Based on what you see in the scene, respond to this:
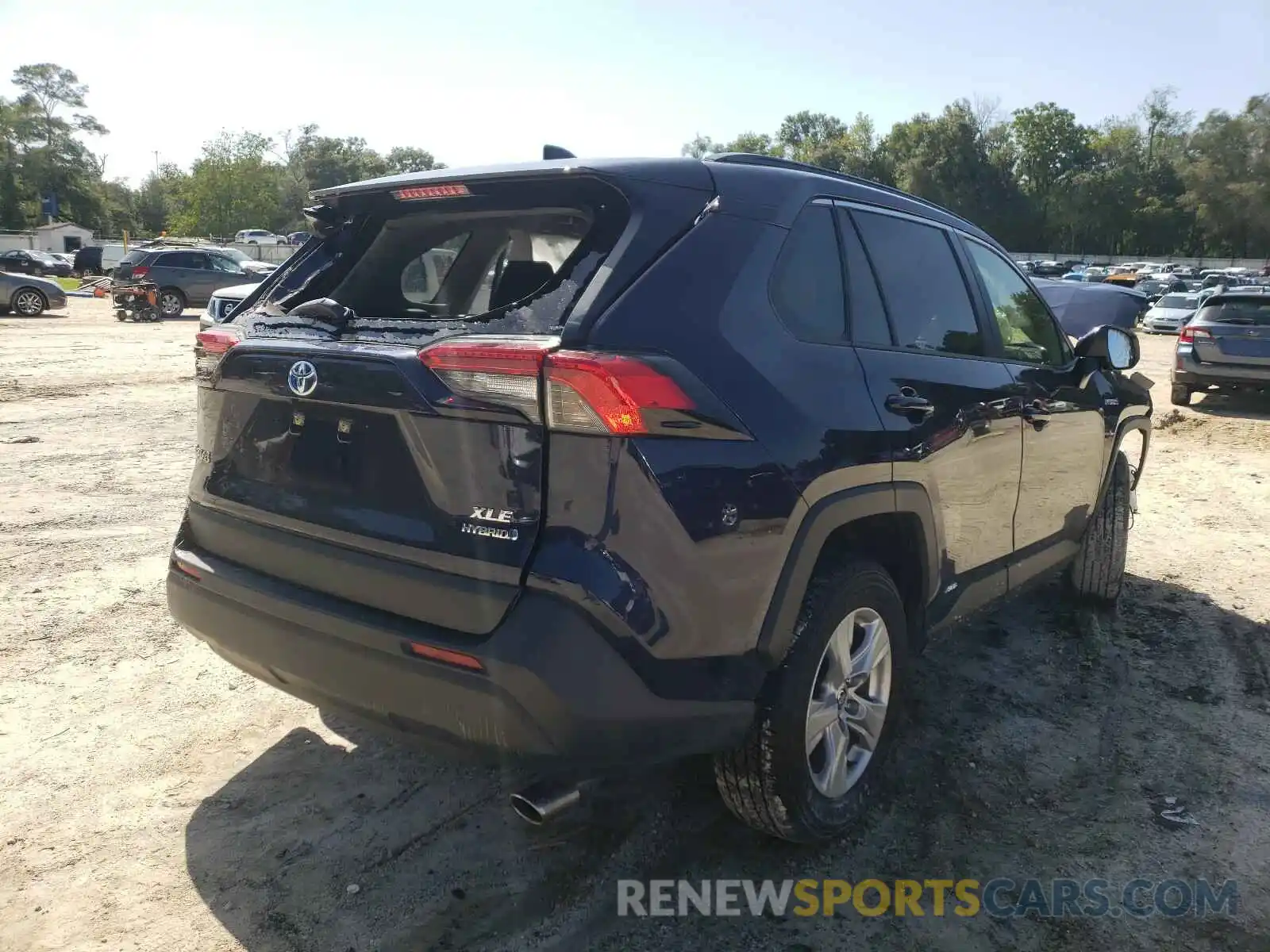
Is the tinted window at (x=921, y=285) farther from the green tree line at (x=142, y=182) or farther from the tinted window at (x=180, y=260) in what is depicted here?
the green tree line at (x=142, y=182)

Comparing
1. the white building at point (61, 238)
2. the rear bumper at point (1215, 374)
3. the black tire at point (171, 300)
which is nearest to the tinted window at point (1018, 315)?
the rear bumper at point (1215, 374)

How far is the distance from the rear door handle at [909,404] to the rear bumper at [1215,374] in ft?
37.2

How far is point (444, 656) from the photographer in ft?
7.13

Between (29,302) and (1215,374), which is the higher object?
(29,302)

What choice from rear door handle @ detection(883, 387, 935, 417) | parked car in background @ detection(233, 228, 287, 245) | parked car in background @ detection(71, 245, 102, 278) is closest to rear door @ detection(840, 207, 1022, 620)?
rear door handle @ detection(883, 387, 935, 417)

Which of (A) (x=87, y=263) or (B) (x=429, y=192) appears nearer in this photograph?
(B) (x=429, y=192)

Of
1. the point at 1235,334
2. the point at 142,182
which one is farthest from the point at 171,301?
the point at 142,182

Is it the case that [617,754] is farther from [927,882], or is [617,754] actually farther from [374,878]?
[927,882]

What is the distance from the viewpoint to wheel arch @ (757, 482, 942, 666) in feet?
8.02

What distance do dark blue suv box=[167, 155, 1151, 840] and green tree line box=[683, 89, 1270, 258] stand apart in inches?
3069

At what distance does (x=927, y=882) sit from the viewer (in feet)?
8.99

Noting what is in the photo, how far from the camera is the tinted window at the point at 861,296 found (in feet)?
9.49

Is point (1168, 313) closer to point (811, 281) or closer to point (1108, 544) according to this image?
point (1108, 544)

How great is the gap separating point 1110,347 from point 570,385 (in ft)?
10.6
